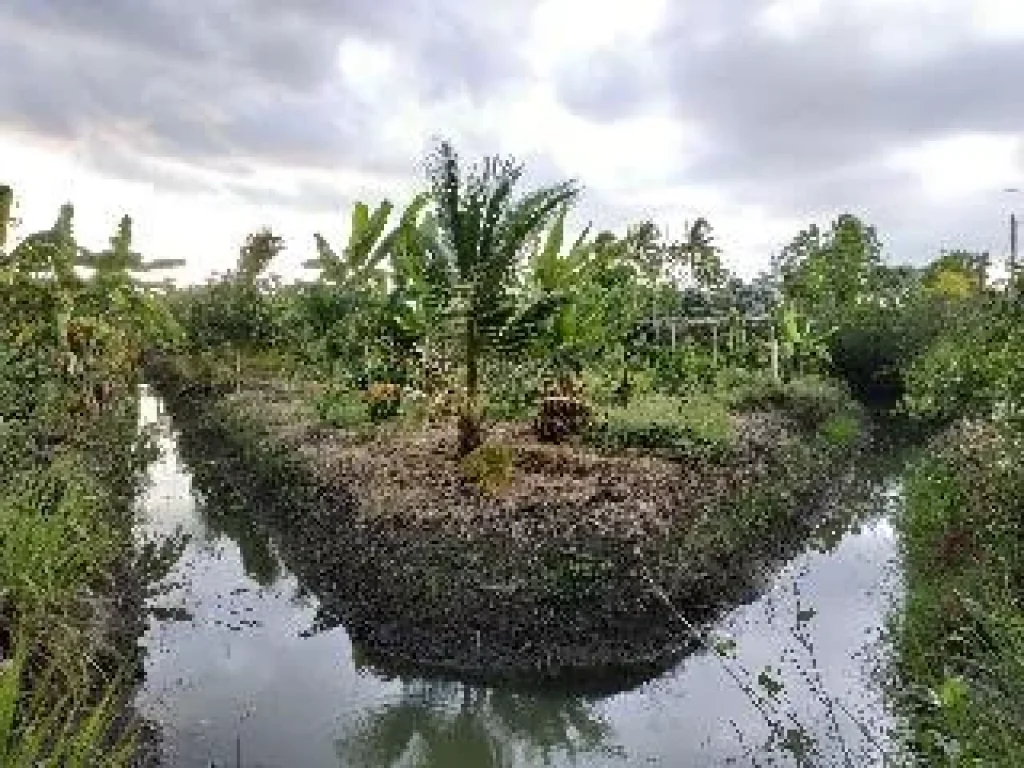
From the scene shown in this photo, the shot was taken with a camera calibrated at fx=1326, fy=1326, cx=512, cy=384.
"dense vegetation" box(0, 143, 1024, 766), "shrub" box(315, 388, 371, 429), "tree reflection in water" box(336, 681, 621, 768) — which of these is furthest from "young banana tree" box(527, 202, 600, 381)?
"tree reflection in water" box(336, 681, 621, 768)

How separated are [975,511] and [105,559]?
16.8 feet

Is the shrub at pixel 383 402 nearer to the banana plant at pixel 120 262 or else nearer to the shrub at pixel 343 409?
the shrub at pixel 343 409

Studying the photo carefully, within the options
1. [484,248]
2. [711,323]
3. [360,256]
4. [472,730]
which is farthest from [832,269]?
[472,730]

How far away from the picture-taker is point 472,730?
7.08 metres

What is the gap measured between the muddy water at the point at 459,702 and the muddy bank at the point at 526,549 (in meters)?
0.24

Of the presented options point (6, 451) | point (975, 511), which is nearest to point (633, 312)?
point (975, 511)

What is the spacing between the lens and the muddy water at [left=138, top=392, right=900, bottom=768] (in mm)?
6703

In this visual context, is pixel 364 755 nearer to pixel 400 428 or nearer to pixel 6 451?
pixel 6 451

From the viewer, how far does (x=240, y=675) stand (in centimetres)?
788

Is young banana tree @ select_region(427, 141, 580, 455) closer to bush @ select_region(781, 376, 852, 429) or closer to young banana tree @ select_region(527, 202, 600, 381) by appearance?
young banana tree @ select_region(527, 202, 600, 381)

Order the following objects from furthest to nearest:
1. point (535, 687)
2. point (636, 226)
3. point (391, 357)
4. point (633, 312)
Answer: point (636, 226) < point (633, 312) < point (391, 357) < point (535, 687)

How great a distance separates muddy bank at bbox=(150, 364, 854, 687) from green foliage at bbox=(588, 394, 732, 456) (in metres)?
0.23

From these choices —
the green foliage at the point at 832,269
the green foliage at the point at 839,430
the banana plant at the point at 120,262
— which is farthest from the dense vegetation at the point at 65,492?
the green foliage at the point at 832,269

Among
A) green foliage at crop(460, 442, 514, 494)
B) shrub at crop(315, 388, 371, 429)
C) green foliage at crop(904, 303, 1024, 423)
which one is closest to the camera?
green foliage at crop(904, 303, 1024, 423)
